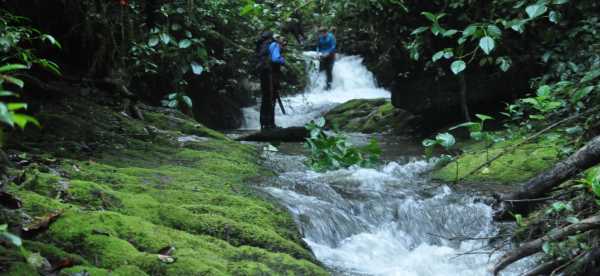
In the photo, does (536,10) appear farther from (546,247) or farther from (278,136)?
(278,136)

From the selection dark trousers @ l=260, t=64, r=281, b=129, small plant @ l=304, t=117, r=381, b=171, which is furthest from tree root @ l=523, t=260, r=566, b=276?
dark trousers @ l=260, t=64, r=281, b=129

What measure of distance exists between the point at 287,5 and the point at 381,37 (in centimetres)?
349

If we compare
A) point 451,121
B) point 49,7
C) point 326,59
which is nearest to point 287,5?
point 49,7

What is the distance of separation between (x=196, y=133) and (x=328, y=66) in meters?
12.0

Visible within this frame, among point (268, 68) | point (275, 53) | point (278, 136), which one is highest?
point (275, 53)

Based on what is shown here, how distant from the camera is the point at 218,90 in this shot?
600 inches

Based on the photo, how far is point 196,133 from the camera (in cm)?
765

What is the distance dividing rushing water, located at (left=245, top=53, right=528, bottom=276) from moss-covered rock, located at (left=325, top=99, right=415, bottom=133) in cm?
459

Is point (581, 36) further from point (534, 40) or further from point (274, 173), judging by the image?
point (274, 173)

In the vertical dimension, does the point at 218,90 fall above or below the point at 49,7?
below

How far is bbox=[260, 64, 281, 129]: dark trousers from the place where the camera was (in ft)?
36.6

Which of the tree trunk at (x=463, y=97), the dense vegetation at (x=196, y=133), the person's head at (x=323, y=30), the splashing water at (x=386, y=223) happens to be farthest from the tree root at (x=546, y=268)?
the person's head at (x=323, y=30)

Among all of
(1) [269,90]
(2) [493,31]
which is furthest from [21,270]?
(1) [269,90]

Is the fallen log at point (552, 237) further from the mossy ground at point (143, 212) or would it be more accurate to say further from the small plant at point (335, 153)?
the small plant at point (335, 153)
